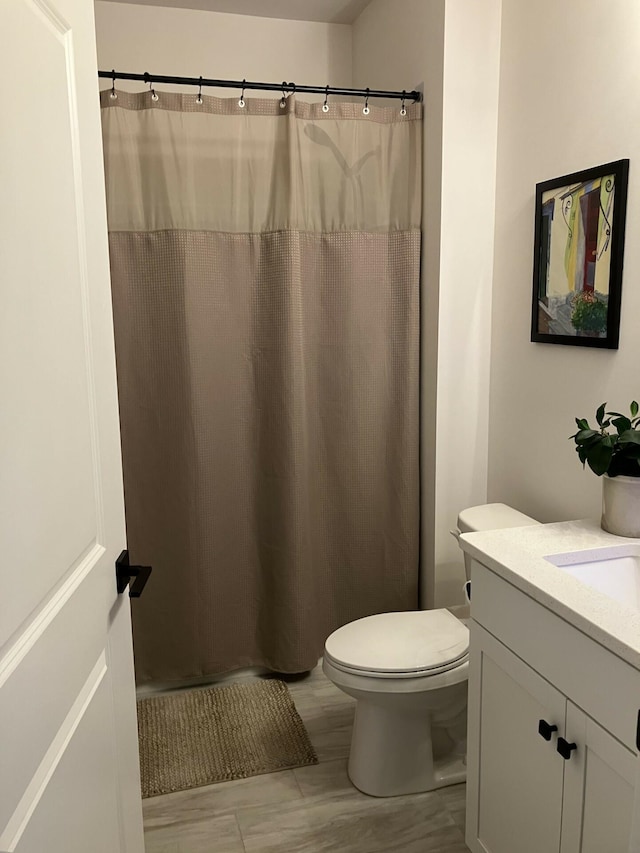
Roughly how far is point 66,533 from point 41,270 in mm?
380

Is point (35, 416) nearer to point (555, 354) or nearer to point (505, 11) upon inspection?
point (555, 354)

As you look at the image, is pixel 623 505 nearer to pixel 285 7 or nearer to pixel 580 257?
pixel 580 257

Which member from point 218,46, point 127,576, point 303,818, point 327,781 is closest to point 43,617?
point 127,576

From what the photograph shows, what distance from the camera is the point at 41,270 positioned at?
0.94 m

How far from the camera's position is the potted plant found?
1.68 metres

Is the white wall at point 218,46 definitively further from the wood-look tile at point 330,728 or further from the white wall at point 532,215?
the wood-look tile at point 330,728

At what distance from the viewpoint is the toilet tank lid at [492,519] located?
217cm

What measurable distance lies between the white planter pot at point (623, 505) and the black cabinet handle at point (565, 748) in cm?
57

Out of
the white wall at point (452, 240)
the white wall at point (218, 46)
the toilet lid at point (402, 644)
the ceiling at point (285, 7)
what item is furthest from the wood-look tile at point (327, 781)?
the ceiling at point (285, 7)

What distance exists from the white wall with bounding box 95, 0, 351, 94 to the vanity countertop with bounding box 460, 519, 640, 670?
2111mm

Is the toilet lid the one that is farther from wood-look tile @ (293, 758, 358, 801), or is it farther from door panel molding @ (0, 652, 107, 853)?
door panel molding @ (0, 652, 107, 853)

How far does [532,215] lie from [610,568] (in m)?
1.16

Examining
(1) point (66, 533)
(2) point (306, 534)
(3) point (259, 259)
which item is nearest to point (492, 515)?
(2) point (306, 534)

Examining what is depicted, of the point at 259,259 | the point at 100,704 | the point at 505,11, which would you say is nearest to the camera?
the point at 100,704
